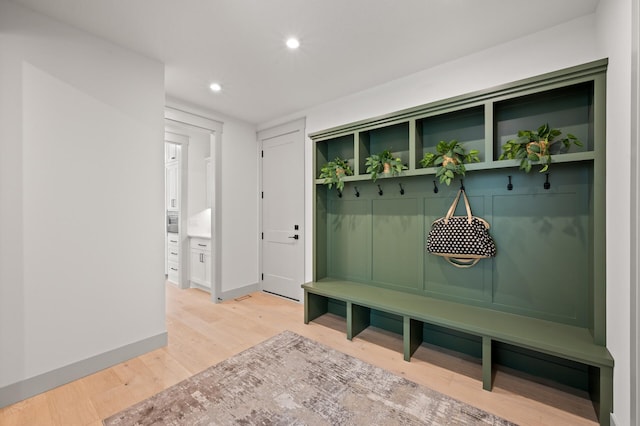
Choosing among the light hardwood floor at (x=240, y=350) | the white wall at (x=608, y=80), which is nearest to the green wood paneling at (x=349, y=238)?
the light hardwood floor at (x=240, y=350)

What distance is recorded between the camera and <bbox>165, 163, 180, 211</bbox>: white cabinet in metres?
4.84

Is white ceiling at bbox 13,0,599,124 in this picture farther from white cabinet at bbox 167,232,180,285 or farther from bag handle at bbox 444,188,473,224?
white cabinet at bbox 167,232,180,285

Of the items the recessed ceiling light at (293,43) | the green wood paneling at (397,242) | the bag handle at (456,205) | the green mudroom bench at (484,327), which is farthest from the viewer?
the green wood paneling at (397,242)

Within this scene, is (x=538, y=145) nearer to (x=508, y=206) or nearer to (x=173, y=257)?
(x=508, y=206)

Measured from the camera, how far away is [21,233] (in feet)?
6.23

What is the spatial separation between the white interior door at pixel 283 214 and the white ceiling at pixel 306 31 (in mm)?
1170

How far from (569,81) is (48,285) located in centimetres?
397

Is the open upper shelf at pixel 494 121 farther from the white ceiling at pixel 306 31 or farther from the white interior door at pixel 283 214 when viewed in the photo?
the white interior door at pixel 283 214

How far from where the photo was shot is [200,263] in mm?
4547

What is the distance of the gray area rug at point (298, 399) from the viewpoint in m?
1.71

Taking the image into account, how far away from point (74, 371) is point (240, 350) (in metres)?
1.24

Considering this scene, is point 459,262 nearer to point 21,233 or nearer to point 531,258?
point 531,258

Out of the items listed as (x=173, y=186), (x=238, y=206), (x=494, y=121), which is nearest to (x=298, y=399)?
(x=494, y=121)

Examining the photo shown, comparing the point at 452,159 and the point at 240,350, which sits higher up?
the point at 452,159
